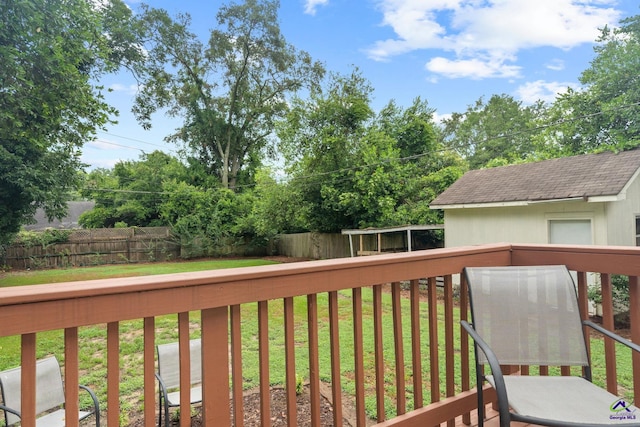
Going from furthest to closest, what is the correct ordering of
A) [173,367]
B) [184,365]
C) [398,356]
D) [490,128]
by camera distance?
[490,128], [173,367], [398,356], [184,365]

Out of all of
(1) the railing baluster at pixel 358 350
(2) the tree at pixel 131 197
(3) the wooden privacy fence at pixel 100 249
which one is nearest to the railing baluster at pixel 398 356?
(1) the railing baluster at pixel 358 350

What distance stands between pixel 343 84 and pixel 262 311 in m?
13.8

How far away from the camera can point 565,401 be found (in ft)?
4.77

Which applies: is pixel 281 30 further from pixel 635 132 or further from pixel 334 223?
pixel 635 132

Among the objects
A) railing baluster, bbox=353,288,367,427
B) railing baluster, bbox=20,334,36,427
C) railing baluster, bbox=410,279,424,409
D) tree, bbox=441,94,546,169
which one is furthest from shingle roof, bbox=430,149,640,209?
tree, bbox=441,94,546,169

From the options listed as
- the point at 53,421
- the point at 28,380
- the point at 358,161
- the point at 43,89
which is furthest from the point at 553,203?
the point at 43,89

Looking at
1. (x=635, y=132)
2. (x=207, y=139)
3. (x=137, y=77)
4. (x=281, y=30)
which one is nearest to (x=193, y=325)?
(x=635, y=132)

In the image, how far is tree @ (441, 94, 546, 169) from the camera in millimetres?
21594

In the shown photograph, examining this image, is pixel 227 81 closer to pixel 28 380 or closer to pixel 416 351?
pixel 416 351

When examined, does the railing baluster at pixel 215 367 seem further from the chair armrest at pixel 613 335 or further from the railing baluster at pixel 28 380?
the chair armrest at pixel 613 335

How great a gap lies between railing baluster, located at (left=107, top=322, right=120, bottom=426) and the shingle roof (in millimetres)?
7557

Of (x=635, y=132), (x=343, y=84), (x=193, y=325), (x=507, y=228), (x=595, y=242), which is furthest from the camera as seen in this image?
(x=343, y=84)

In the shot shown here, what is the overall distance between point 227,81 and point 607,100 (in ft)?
66.6

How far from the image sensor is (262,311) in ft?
4.13
